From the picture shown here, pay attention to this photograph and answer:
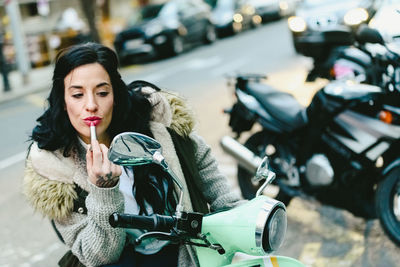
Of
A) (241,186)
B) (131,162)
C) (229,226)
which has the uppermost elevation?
(131,162)

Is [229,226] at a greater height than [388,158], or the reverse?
[229,226]

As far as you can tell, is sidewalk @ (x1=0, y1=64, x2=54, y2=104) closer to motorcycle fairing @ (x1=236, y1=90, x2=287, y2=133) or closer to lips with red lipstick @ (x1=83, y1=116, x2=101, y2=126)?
motorcycle fairing @ (x1=236, y1=90, x2=287, y2=133)

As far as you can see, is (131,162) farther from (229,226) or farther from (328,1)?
(328,1)

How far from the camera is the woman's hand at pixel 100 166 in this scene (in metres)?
1.64

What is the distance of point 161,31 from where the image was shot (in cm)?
1541

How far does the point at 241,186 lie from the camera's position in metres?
4.58

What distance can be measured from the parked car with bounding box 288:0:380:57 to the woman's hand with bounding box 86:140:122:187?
18.6 feet

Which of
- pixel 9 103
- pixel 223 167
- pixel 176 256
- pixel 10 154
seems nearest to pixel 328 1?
pixel 223 167

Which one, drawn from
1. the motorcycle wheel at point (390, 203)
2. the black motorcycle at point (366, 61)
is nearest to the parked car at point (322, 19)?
the black motorcycle at point (366, 61)

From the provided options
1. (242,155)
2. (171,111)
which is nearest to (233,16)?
(242,155)

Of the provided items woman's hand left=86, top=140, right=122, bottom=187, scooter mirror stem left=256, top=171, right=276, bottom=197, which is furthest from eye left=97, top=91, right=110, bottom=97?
scooter mirror stem left=256, top=171, right=276, bottom=197

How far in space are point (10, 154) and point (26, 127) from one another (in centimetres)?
165

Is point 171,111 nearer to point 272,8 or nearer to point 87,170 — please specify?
point 87,170

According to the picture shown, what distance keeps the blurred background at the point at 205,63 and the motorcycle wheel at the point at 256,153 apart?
27 centimetres
